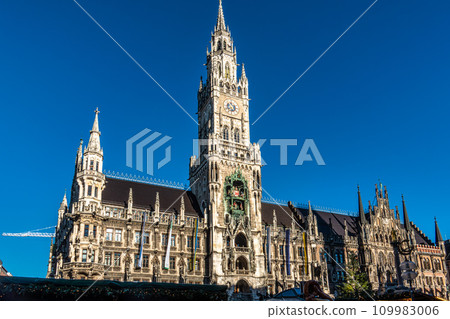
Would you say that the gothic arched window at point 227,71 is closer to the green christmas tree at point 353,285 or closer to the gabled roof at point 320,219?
the gabled roof at point 320,219

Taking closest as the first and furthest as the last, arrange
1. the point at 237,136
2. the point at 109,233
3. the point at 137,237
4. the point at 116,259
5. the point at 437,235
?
the point at 116,259 < the point at 109,233 < the point at 137,237 < the point at 237,136 < the point at 437,235

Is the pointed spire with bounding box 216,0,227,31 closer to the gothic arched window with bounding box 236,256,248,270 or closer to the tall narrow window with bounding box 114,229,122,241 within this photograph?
the gothic arched window with bounding box 236,256,248,270

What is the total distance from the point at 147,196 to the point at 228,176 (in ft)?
41.5

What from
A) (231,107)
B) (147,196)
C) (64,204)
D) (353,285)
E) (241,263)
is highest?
(231,107)

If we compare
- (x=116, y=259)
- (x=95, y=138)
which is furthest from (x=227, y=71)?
(x=116, y=259)

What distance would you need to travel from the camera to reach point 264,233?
62219 millimetres

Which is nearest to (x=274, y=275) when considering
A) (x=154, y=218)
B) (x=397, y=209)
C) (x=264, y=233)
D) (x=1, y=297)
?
(x=264, y=233)

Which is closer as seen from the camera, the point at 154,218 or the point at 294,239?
the point at 154,218

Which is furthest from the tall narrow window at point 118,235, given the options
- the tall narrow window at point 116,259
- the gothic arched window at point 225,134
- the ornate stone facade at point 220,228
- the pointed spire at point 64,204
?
the gothic arched window at point 225,134

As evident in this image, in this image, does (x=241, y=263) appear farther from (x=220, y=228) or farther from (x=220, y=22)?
(x=220, y=22)

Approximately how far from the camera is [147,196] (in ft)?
194

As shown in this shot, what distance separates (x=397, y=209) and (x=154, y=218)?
49.8 metres

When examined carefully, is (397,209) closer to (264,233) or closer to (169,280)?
(264,233)

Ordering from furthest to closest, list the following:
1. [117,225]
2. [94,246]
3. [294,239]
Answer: [294,239] → [117,225] → [94,246]
